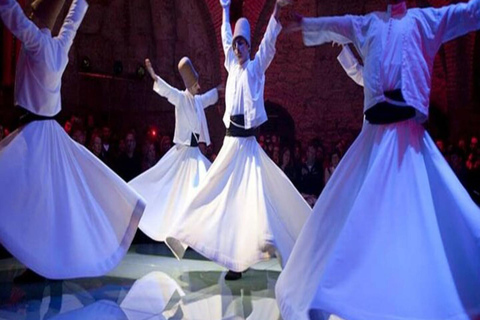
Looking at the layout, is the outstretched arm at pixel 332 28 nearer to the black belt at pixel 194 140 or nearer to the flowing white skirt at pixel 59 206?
the flowing white skirt at pixel 59 206

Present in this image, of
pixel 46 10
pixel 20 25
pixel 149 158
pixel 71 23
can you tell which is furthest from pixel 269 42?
pixel 149 158

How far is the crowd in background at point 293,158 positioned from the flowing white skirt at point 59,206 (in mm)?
3017

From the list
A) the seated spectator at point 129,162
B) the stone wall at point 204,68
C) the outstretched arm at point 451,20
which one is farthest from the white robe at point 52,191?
the stone wall at point 204,68

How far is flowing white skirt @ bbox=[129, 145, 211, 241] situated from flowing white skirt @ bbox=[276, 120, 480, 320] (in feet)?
10.8

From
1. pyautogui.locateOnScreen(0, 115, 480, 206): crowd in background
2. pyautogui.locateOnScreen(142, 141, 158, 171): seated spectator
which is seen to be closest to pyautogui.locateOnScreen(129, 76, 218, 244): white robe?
pyautogui.locateOnScreen(0, 115, 480, 206): crowd in background

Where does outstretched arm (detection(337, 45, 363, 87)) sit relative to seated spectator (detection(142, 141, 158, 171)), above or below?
above

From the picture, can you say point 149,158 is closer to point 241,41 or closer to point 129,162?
point 129,162

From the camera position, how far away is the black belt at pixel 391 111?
3.18m

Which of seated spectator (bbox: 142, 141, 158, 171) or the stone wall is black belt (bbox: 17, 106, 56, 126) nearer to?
seated spectator (bbox: 142, 141, 158, 171)

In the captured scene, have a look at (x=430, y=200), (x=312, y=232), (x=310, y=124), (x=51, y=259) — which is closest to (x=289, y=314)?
(x=312, y=232)

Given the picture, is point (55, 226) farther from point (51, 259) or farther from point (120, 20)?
point (120, 20)

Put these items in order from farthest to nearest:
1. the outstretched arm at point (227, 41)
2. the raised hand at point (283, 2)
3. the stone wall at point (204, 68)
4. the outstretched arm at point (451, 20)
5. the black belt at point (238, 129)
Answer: the stone wall at point (204, 68)
the outstretched arm at point (227, 41)
the black belt at point (238, 129)
the raised hand at point (283, 2)
the outstretched arm at point (451, 20)

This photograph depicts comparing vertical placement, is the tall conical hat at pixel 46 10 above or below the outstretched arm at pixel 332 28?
above

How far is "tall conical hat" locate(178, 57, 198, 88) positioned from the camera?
6.64 metres
